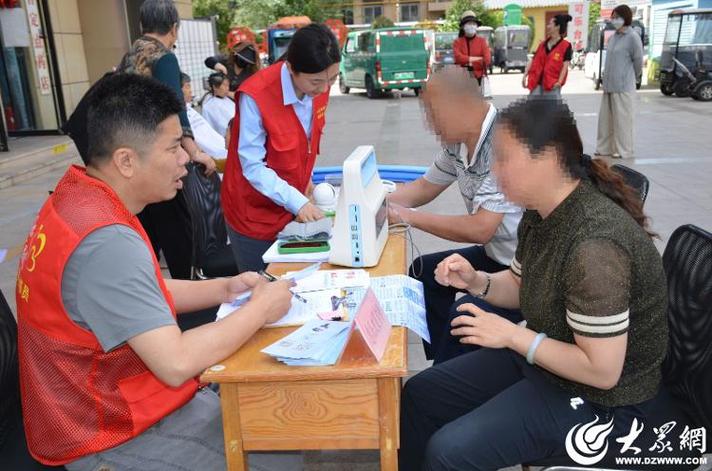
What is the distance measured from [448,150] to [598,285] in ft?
4.44

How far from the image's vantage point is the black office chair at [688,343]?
165 cm

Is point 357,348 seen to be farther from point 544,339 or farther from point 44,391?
point 44,391

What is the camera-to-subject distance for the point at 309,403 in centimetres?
159

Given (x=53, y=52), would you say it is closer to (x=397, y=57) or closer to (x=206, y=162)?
(x=206, y=162)

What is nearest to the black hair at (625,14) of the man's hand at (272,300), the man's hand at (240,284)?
the man's hand at (240,284)

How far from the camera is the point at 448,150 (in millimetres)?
2734

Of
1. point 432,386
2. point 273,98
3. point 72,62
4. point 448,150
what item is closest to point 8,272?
point 273,98

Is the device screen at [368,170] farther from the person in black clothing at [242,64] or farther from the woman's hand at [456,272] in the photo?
the person in black clothing at [242,64]

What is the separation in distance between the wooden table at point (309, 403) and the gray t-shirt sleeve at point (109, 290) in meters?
0.20

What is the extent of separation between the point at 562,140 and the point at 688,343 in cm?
63

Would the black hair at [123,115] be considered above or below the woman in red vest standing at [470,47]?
above

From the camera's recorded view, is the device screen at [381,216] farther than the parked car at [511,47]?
No

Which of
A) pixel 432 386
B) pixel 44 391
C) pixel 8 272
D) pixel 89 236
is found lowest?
pixel 8 272

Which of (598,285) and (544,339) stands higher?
(598,285)
